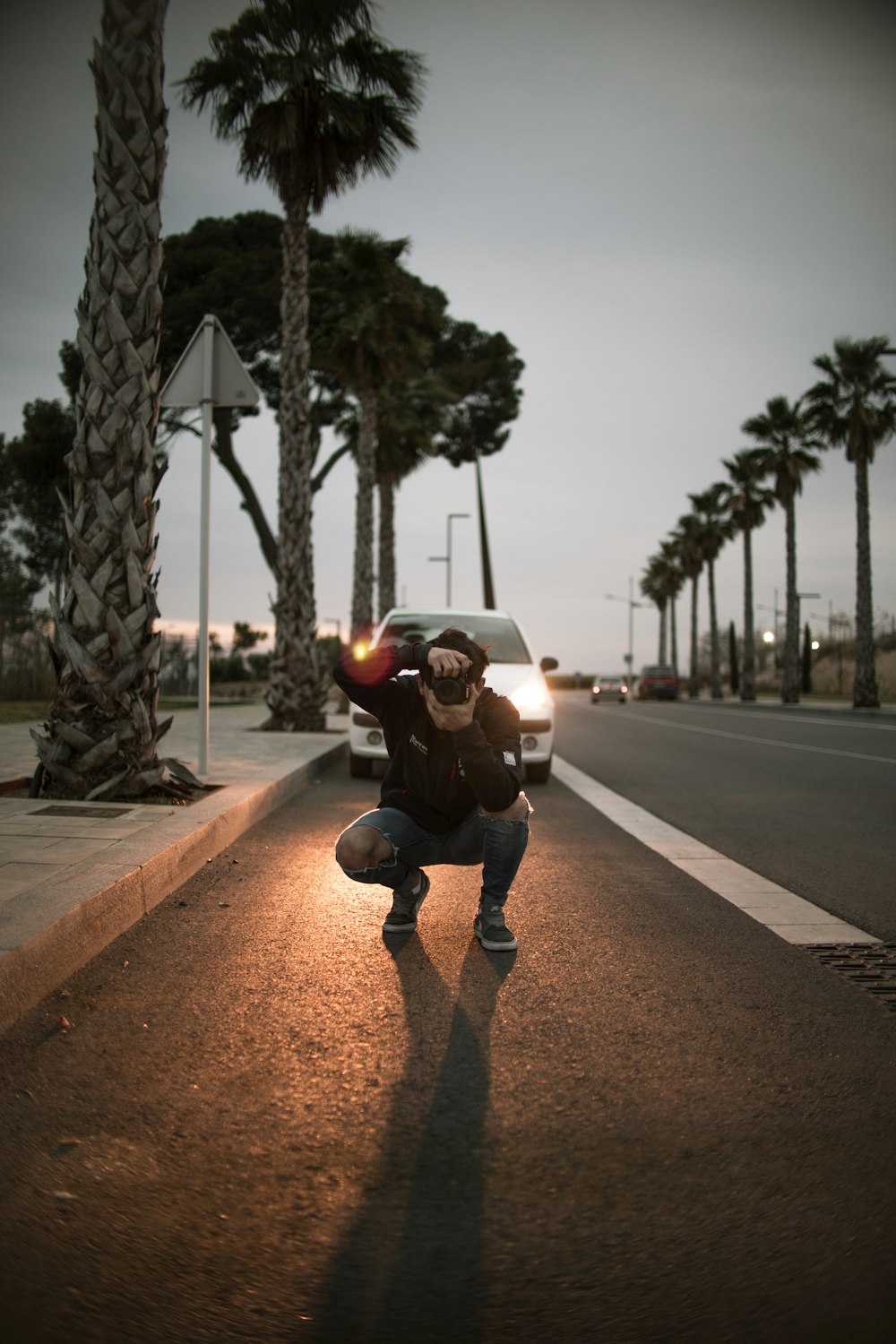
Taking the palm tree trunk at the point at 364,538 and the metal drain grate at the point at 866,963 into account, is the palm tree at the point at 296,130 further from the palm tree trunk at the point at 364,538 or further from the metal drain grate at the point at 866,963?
the metal drain grate at the point at 866,963

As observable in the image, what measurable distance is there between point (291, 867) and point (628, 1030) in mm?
3013

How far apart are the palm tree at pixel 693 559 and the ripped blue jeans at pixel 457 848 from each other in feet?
200

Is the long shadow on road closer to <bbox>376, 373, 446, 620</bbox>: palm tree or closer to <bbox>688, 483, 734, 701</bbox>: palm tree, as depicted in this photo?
<bbox>376, 373, 446, 620</bbox>: palm tree

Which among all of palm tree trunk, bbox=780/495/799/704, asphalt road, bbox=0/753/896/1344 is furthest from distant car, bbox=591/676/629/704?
asphalt road, bbox=0/753/896/1344

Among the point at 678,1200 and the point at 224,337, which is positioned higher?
the point at 224,337

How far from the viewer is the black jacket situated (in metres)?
4.09

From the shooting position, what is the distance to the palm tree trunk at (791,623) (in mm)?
43188

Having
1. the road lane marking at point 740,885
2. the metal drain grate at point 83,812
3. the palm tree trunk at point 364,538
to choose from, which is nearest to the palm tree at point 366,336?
the palm tree trunk at point 364,538

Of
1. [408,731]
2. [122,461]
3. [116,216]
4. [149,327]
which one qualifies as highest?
[116,216]

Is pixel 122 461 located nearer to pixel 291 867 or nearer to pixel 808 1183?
pixel 291 867

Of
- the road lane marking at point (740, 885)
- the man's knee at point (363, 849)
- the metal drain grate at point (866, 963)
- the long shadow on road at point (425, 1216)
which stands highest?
the man's knee at point (363, 849)

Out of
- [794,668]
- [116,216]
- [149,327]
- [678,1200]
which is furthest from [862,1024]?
[794,668]

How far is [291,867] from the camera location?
5.88 metres

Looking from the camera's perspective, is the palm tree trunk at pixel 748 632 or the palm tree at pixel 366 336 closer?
the palm tree at pixel 366 336
